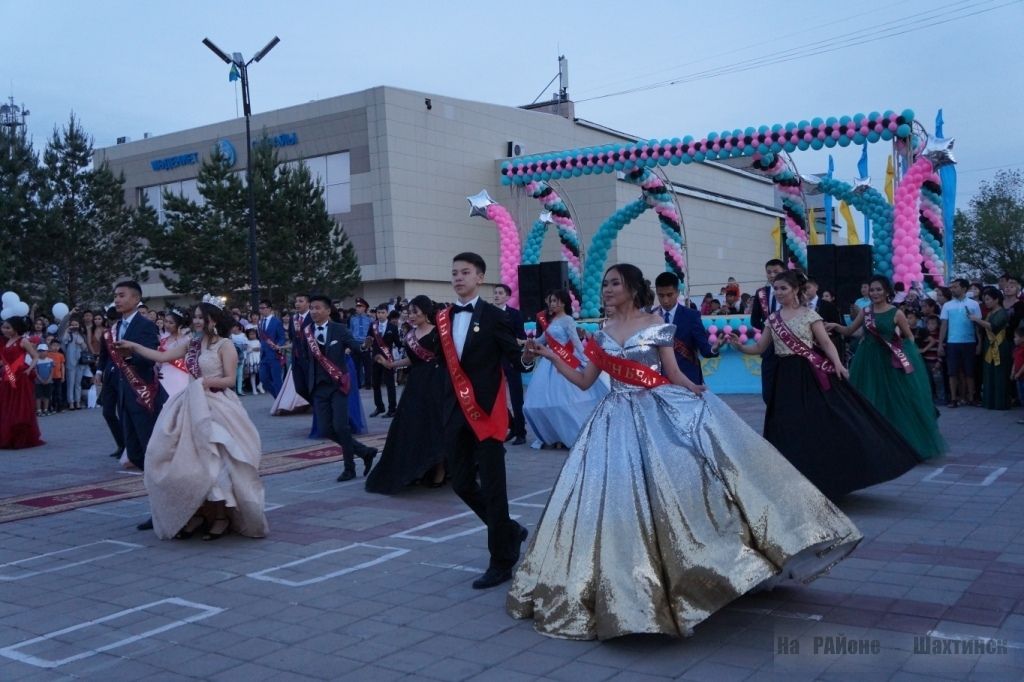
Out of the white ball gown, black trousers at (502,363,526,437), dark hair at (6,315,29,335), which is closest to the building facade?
dark hair at (6,315,29,335)

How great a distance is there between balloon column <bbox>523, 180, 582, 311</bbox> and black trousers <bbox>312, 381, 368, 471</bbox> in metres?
12.6

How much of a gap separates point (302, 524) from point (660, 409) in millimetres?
3756

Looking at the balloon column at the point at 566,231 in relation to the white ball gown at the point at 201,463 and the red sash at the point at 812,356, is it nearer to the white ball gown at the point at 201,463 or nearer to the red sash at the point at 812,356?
the red sash at the point at 812,356

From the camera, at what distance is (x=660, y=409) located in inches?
191

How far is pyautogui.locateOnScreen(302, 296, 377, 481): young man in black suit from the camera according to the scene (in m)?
9.38

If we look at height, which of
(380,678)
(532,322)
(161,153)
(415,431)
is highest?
(161,153)

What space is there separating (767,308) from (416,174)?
28.8 metres

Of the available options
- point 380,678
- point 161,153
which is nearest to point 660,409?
point 380,678

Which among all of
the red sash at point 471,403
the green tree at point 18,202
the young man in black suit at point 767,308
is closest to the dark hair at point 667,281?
the young man in black suit at point 767,308

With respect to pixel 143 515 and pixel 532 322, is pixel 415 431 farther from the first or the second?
pixel 532 322

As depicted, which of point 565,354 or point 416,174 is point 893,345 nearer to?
point 565,354

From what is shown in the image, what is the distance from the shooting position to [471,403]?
553 centimetres

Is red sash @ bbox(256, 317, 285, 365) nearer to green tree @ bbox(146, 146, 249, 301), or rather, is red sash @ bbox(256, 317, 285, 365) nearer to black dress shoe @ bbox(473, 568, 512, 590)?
black dress shoe @ bbox(473, 568, 512, 590)

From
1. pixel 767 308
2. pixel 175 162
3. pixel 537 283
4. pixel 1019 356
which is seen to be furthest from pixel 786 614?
pixel 175 162
